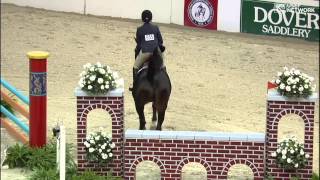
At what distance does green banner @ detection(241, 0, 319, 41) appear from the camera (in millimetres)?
26016

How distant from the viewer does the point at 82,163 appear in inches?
475

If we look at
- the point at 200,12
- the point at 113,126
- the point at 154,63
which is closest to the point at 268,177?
the point at 113,126

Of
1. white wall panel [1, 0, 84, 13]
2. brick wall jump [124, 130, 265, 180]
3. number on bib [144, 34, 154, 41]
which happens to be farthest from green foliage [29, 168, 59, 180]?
white wall panel [1, 0, 84, 13]

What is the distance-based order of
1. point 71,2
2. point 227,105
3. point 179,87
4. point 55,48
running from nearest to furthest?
point 227,105 → point 179,87 → point 55,48 → point 71,2

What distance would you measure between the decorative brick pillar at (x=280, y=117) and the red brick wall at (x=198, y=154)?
5.9 inches

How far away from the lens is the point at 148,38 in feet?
43.9

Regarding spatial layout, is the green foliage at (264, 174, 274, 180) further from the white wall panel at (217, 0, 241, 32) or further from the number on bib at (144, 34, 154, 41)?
the white wall panel at (217, 0, 241, 32)

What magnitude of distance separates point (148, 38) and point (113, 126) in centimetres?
203

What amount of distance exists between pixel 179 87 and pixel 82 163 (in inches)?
317

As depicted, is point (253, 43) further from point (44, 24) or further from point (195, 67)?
point (44, 24)

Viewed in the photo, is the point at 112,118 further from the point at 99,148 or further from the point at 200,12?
the point at 200,12

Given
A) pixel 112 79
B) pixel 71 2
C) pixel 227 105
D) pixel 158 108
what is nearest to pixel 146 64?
pixel 158 108

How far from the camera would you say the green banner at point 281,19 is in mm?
26016

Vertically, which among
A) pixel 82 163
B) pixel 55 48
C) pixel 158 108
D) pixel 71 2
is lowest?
pixel 82 163
